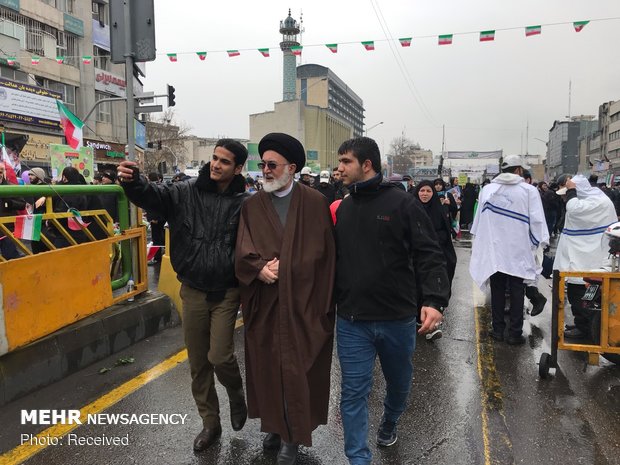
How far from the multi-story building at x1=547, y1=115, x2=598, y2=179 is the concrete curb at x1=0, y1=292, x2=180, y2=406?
114m

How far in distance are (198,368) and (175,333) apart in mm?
2257

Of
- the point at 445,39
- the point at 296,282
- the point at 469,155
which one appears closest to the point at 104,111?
the point at 445,39

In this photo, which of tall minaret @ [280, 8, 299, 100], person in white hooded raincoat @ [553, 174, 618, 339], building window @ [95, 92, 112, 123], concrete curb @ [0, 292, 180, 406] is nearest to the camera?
concrete curb @ [0, 292, 180, 406]

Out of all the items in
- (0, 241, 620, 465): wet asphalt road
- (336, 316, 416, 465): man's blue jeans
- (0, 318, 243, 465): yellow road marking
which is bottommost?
(0, 241, 620, 465): wet asphalt road

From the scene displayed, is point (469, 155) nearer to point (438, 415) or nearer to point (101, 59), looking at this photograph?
point (101, 59)

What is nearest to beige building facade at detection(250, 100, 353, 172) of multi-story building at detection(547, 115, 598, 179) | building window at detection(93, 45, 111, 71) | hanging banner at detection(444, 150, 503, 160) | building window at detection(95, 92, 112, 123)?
hanging banner at detection(444, 150, 503, 160)

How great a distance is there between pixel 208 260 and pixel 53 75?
29944 millimetres

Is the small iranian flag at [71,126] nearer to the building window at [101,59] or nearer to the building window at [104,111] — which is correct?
the building window at [104,111]

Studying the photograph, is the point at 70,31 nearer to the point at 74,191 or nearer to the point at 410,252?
the point at 74,191

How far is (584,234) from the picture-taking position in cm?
536

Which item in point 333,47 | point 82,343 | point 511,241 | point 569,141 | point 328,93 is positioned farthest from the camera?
point 569,141

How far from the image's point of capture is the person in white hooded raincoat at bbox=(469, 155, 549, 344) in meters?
5.01

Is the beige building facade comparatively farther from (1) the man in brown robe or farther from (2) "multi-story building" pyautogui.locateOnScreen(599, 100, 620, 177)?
(1) the man in brown robe

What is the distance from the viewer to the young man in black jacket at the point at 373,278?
257 centimetres
